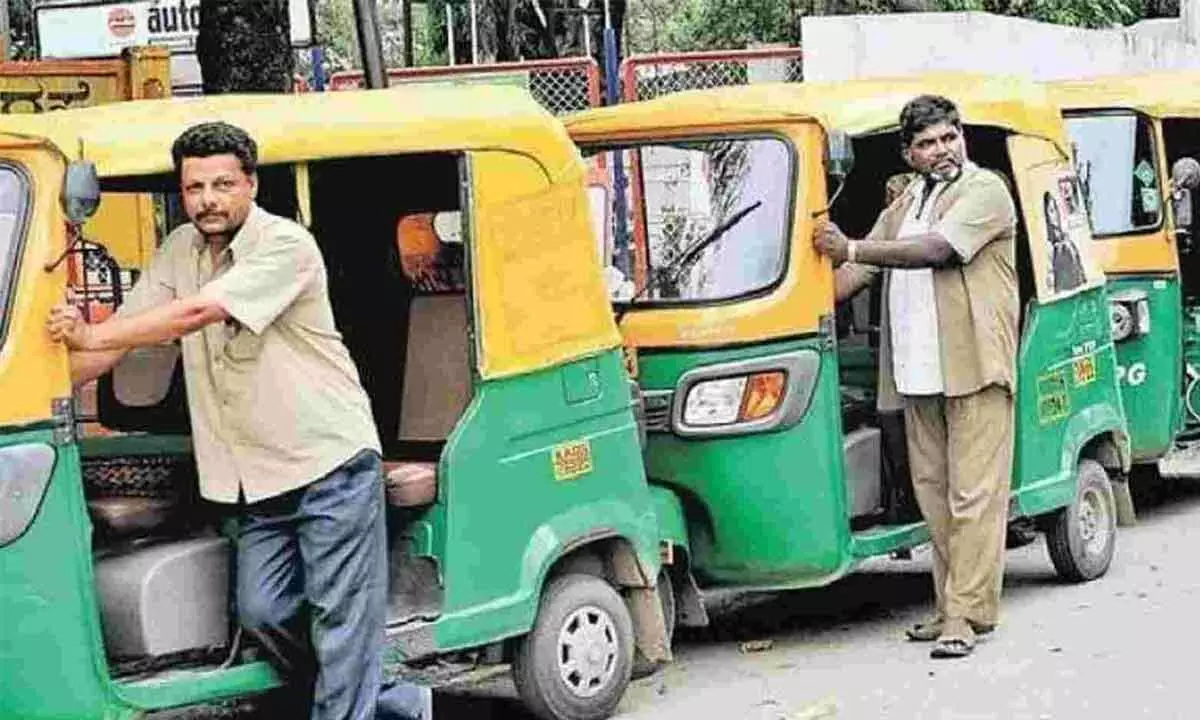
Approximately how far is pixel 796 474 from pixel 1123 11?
23.0m

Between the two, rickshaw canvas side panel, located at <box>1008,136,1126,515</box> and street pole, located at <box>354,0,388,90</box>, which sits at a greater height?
street pole, located at <box>354,0,388,90</box>

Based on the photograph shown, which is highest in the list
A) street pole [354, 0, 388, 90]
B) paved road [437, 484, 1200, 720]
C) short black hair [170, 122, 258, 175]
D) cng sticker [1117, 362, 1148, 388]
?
street pole [354, 0, 388, 90]

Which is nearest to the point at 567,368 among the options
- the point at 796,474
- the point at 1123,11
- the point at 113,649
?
the point at 796,474

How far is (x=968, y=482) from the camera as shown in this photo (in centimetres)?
892

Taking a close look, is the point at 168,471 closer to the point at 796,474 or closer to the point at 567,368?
the point at 567,368

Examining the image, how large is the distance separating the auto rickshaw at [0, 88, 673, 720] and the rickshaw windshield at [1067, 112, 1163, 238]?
4514 millimetres

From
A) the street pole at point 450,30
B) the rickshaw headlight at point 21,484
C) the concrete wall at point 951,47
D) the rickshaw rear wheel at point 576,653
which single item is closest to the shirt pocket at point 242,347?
the rickshaw headlight at point 21,484

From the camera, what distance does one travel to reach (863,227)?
1049 centimetres

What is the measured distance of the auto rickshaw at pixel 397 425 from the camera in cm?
606

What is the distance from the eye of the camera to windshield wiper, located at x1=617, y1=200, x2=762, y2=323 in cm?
874

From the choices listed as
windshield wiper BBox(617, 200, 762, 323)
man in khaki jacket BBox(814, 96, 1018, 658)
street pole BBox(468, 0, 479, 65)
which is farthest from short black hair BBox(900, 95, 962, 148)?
street pole BBox(468, 0, 479, 65)

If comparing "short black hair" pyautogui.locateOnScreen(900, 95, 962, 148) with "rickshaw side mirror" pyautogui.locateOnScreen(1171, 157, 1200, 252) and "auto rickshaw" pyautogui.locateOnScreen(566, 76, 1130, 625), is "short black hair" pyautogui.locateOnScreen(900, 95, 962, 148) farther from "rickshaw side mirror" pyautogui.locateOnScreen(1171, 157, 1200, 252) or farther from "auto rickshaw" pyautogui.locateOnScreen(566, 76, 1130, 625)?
"rickshaw side mirror" pyautogui.locateOnScreen(1171, 157, 1200, 252)

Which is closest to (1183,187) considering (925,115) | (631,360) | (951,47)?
(925,115)

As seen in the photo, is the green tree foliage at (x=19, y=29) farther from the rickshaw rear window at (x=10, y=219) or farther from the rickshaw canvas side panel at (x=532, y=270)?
the rickshaw rear window at (x=10, y=219)
